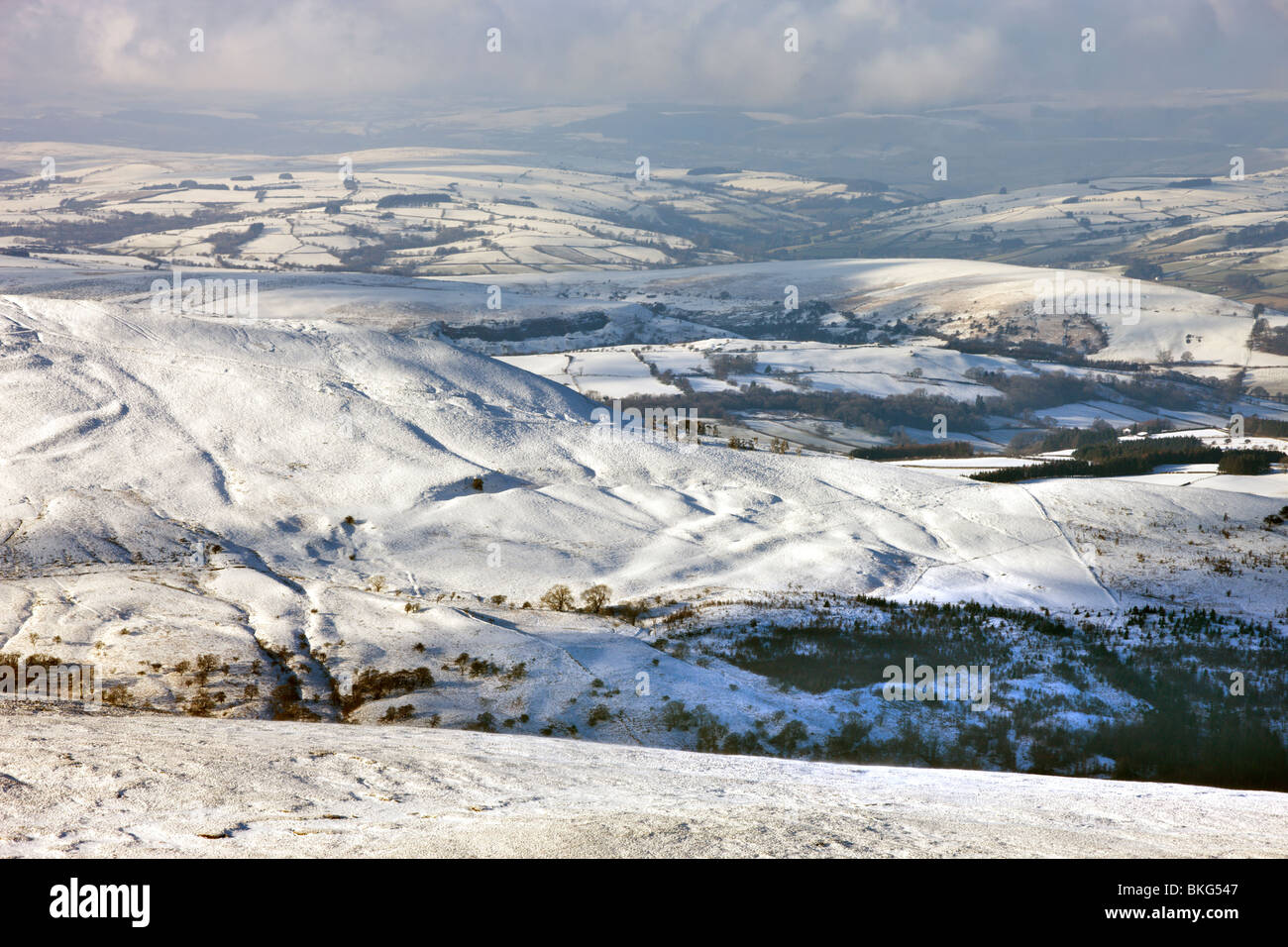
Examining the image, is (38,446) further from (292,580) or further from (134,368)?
(292,580)

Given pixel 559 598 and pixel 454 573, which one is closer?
pixel 559 598

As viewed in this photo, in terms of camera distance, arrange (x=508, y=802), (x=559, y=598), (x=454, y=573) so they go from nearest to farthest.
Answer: (x=508, y=802) < (x=559, y=598) < (x=454, y=573)

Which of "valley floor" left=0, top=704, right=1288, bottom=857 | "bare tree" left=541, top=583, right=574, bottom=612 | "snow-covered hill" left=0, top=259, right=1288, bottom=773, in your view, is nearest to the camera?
"valley floor" left=0, top=704, right=1288, bottom=857

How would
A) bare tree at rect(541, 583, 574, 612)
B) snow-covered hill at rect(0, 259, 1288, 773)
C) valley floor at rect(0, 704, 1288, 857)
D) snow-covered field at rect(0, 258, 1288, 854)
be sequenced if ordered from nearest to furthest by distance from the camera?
valley floor at rect(0, 704, 1288, 857) → snow-covered field at rect(0, 258, 1288, 854) → snow-covered hill at rect(0, 259, 1288, 773) → bare tree at rect(541, 583, 574, 612)

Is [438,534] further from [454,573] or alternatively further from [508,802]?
[508,802]

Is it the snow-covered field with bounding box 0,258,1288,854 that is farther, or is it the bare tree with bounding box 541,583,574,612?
the bare tree with bounding box 541,583,574,612

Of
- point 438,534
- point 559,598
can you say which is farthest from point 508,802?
point 438,534

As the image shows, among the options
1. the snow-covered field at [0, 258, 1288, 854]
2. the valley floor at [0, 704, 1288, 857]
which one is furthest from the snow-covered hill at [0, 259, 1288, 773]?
the valley floor at [0, 704, 1288, 857]

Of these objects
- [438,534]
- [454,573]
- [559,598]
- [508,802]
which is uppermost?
[438,534]

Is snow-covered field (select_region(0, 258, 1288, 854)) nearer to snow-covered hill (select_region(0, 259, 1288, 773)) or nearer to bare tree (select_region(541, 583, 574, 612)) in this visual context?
snow-covered hill (select_region(0, 259, 1288, 773))

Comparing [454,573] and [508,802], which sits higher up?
[508,802]
